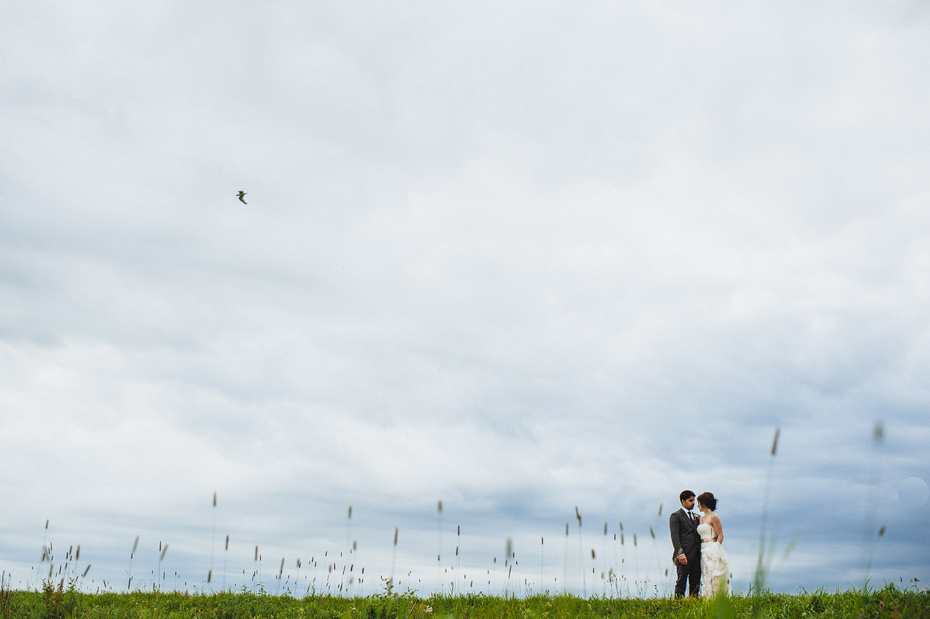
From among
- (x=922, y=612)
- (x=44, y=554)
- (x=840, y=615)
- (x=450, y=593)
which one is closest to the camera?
(x=922, y=612)

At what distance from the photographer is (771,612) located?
840cm

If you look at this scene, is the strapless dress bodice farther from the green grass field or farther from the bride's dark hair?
the green grass field

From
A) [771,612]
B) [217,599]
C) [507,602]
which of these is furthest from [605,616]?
[217,599]

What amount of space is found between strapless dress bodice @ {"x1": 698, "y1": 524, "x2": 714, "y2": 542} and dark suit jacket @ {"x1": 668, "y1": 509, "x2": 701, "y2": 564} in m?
0.53

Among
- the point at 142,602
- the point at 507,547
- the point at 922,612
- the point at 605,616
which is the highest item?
the point at 507,547

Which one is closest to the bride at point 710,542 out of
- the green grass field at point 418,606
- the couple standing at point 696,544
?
the couple standing at point 696,544

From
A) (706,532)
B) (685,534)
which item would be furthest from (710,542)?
(685,534)

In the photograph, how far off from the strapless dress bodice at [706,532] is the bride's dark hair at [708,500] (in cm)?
41

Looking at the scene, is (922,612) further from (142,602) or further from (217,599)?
(142,602)

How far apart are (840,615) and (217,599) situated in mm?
11329

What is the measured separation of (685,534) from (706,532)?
69cm

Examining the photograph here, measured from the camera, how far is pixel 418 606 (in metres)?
9.29

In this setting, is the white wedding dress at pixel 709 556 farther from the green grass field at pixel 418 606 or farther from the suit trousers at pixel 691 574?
the green grass field at pixel 418 606

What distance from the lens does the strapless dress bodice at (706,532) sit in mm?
12953
